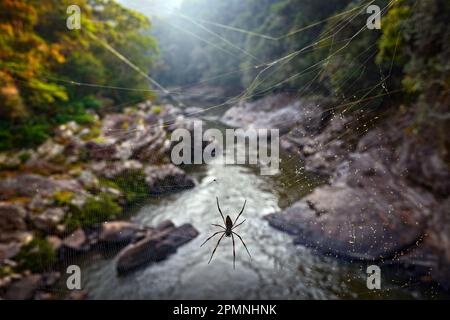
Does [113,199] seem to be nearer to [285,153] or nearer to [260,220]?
[260,220]

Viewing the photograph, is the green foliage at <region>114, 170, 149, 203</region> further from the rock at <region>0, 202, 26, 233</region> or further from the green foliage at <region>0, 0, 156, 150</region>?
the green foliage at <region>0, 0, 156, 150</region>

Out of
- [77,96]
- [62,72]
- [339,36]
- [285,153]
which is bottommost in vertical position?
[285,153]

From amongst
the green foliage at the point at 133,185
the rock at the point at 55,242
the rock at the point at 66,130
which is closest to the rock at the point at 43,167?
the green foliage at the point at 133,185

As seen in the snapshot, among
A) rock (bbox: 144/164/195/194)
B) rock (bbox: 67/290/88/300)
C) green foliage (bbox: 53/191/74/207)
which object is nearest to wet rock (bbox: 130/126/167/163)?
rock (bbox: 144/164/195/194)

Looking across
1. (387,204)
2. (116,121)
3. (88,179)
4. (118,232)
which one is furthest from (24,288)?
(116,121)

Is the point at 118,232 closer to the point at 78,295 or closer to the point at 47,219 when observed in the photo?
the point at 47,219
